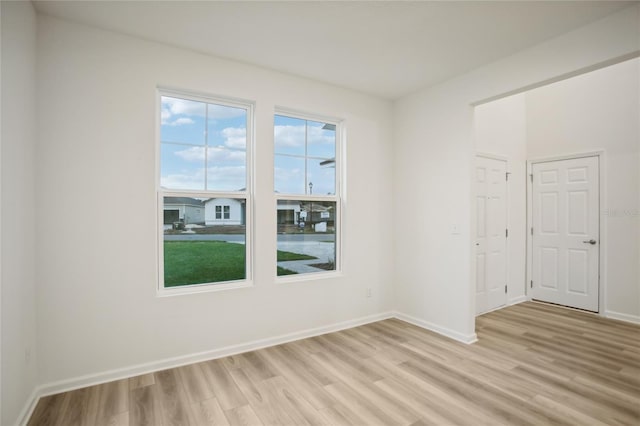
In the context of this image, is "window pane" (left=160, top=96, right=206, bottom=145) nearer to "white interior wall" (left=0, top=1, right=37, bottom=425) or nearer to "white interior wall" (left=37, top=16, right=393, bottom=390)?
"white interior wall" (left=37, top=16, right=393, bottom=390)

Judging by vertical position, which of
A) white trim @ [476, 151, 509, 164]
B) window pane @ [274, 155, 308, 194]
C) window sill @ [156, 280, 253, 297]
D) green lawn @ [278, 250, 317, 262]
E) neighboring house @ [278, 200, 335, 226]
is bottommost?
window sill @ [156, 280, 253, 297]

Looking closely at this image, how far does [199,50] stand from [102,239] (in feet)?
6.14

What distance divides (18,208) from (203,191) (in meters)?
1.33

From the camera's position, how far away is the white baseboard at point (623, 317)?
397cm

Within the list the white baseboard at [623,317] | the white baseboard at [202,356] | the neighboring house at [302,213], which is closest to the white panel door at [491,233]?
the white baseboard at [202,356]

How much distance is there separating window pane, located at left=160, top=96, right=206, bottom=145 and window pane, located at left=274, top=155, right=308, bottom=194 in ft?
2.74

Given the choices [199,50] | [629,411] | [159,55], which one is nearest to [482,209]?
[629,411]

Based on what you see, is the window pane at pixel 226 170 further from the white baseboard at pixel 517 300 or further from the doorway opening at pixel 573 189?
the white baseboard at pixel 517 300

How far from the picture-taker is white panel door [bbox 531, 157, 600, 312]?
4406mm

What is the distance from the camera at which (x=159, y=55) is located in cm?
284

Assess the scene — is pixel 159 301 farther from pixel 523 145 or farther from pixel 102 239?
pixel 523 145

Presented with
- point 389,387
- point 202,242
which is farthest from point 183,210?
point 389,387

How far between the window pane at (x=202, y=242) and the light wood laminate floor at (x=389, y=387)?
2.65ft

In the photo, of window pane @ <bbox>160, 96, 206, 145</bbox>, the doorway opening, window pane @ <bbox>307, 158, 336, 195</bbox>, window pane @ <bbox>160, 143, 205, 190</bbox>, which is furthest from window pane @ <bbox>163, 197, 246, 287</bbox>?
the doorway opening
